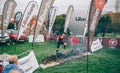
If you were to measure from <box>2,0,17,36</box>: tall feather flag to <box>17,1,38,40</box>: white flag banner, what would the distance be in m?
0.26

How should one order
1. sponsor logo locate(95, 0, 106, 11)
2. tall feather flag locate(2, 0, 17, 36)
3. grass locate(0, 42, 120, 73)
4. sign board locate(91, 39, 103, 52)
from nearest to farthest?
tall feather flag locate(2, 0, 17, 36), grass locate(0, 42, 120, 73), sponsor logo locate(95, 0, 106, 11), sign board locate(91, 39, 103, 52)

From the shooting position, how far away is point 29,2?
6.68 m

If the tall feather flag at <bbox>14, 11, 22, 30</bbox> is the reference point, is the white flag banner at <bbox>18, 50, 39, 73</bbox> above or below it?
below

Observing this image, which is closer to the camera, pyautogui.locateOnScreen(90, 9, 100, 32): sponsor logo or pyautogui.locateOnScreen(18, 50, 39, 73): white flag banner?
pyautogui.locateOnScreen(18, 50, 39, 73): white flag banner

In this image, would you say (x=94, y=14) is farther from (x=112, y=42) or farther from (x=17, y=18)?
(x=17, y=18)

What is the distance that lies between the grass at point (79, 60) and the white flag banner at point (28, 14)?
31cm

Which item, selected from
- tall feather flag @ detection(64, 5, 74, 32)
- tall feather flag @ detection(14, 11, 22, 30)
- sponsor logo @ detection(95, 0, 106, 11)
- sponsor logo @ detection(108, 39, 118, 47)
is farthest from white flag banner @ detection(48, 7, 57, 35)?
sponsor logo @ detection(108, 39, 118, 47)

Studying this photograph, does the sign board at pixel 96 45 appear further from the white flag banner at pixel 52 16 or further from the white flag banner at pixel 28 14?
the white flag banner at pixel 28 14

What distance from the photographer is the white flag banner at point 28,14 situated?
6.68 meters

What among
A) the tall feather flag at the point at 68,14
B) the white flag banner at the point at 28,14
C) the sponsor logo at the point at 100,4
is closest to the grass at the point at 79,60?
the white flag banner at the point at 28,14

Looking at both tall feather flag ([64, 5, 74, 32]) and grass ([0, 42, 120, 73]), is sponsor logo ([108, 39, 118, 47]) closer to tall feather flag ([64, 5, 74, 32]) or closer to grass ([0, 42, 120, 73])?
grass ([0, 42, 120, 73])

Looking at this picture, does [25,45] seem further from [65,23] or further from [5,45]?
[65,23]

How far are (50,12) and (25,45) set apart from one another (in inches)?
31.9

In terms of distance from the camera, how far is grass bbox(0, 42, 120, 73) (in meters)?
6.71
